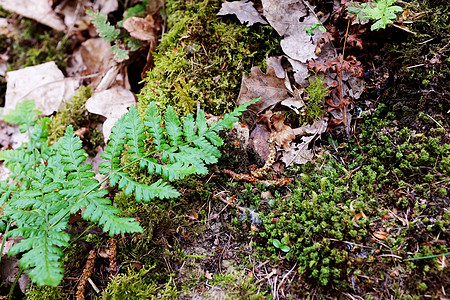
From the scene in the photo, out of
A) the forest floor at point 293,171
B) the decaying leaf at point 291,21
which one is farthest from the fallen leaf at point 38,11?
the decaying leaf at point 291,21

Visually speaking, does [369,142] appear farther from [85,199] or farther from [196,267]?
[85,199]

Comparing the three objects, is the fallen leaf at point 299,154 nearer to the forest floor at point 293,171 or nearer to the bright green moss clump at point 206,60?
the forest floor at point 293,171

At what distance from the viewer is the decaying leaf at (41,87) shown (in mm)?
4004

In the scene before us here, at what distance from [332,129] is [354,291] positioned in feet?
4.65

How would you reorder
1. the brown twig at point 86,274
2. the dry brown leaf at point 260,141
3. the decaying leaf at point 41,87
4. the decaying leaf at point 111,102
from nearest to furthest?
the brown twig at point 86,274 < the dry brown leaf at point 260,141 < the decaying leaf at point 111,102 < the decaying leaf at point 41,87

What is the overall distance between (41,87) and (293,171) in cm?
351

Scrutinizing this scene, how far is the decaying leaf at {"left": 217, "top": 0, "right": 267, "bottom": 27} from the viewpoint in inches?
125

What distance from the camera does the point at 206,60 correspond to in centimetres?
321

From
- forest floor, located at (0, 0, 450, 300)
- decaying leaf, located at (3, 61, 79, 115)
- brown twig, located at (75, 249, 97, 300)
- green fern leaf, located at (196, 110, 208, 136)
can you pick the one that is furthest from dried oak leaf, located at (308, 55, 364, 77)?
decaying leaf, located at (3, 61, 79, 115)

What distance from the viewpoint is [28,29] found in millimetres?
4734

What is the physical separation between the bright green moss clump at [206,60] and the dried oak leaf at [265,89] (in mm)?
113

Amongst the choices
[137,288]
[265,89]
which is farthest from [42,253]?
[265,89]

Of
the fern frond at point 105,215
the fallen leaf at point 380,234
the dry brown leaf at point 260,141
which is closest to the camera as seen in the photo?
the fern frond at point 105,215

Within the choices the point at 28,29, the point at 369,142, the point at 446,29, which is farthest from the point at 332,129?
the point at 28,29
